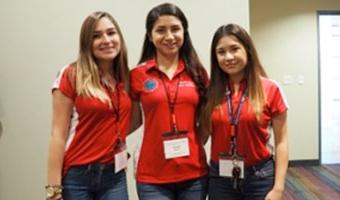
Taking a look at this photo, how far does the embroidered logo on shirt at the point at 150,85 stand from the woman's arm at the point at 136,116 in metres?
0.13

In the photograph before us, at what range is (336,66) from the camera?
5.30m

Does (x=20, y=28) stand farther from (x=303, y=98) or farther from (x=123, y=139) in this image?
(x=303, y=98)

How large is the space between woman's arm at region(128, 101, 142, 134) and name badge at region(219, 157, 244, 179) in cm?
48

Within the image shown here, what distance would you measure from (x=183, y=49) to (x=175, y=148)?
52 cm

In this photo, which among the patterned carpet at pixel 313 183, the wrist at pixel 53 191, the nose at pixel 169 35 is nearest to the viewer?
the wrist at pixel 53 191

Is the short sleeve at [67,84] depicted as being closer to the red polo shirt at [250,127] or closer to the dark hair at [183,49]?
the dark hair at [183,49]

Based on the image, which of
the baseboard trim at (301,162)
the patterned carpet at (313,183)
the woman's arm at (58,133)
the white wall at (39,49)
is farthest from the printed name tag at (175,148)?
the baseboard trim at (301,162)

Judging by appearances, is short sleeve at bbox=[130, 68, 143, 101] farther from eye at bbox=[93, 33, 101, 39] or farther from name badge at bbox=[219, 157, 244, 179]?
name badge at bbox=[219, 157, 244, 179]

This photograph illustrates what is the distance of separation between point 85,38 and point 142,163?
2.11 ft

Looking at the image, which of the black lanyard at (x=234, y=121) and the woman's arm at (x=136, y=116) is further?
the woman's arm at (x=136, y=116)

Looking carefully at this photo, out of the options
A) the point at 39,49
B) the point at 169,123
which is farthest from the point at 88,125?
the point at 39,49

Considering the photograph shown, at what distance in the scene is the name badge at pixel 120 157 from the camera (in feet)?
5.83

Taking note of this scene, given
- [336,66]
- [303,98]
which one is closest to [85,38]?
[303,98]

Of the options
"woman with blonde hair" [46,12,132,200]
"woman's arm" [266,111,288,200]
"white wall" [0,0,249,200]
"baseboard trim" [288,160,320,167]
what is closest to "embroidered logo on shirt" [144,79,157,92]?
"woman with blonde hair" [46,12,132,200]
